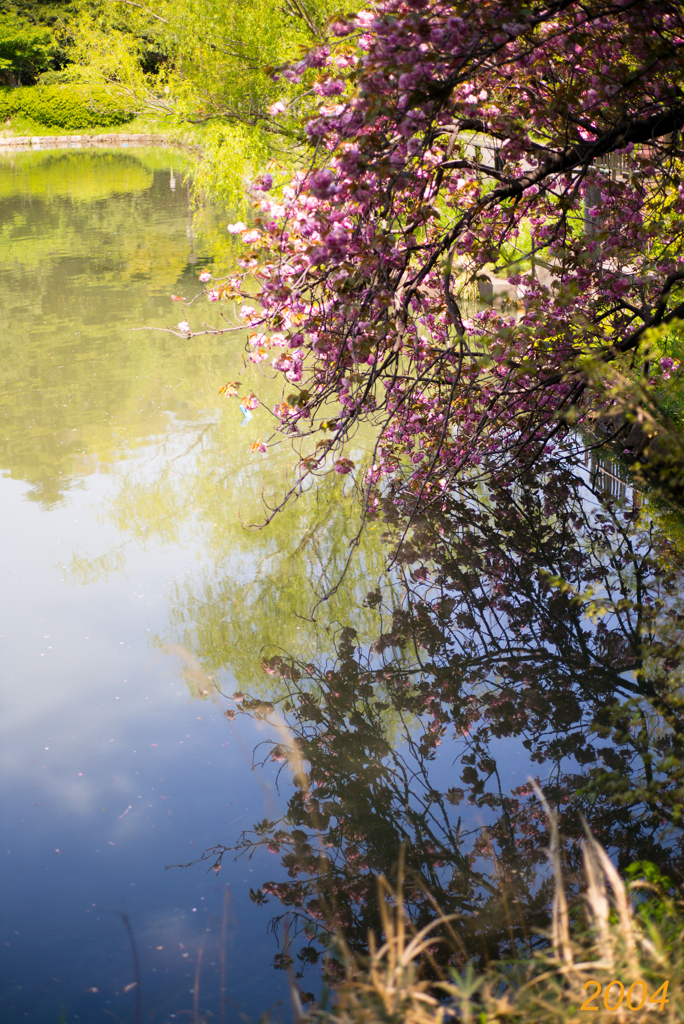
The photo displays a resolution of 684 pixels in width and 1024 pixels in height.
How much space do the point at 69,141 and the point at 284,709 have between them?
42.6 meters

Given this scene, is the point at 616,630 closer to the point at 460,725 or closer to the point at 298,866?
the point at 460,725

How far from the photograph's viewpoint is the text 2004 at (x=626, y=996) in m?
1.74

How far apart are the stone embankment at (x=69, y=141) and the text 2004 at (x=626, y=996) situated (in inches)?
1617

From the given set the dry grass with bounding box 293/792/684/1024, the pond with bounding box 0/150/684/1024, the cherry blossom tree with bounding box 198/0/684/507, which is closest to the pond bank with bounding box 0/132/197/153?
the pond with bounding box 0/150/684/1024

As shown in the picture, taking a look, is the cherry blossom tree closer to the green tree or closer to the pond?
the pond

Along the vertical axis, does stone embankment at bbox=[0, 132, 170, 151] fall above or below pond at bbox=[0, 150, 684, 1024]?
above

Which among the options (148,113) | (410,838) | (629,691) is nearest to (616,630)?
(629,691)

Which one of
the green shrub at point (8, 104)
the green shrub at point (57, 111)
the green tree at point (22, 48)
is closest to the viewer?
the green shrub at point (8, 104)

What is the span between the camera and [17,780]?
151 inches

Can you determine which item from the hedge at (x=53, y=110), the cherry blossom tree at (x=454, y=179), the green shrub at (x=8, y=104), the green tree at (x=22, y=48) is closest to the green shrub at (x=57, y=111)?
the hedge at (x=53, y=110)

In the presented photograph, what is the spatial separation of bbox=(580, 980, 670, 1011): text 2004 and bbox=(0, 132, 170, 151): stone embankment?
4106cm

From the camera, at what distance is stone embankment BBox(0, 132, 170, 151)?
129ft

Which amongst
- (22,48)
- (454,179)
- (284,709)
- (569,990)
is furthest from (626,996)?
(22,48)

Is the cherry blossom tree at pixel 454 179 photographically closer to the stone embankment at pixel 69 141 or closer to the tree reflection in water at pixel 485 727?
the tree reflection in water at pixel 485 727
